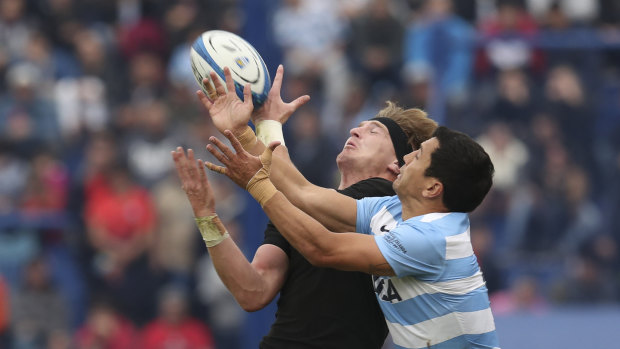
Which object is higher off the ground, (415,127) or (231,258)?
(415,127)

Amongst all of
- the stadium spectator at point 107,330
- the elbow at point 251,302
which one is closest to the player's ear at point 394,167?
the elbow at point 251,302

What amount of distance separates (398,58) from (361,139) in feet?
19.0

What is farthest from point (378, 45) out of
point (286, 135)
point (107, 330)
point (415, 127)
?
point (415, 127)

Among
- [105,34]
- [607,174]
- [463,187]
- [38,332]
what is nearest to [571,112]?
[607,174]

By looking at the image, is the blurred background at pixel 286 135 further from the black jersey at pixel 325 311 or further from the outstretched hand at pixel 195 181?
the outstretched hand at pixel 195 181

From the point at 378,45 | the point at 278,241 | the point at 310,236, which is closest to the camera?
the point at 310,236

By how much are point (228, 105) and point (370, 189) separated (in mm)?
672

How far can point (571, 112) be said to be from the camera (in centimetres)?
761

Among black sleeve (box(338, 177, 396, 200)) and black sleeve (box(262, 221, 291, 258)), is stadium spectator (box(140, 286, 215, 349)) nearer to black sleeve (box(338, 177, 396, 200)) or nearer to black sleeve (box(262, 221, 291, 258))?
black sleeve (box(262, 221, 291, 258))

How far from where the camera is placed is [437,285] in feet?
11.9

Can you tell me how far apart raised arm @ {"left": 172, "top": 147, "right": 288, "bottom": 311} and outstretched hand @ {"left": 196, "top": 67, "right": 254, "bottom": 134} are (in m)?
0.19

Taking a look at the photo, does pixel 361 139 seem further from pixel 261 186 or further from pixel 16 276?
pixel 16 276

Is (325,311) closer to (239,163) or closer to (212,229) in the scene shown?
(212,229)

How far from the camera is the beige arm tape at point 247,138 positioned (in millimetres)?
3988
